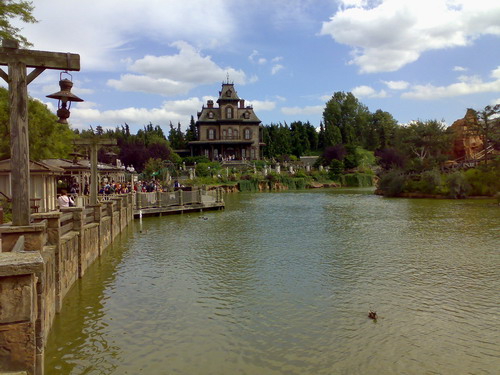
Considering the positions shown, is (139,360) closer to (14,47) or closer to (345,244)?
(14,47)

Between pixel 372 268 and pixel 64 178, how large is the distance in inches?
1190

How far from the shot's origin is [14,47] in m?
8.23

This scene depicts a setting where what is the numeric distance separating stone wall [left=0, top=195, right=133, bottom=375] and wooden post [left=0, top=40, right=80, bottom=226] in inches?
18.8

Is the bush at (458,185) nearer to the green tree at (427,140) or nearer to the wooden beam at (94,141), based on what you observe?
the green tree at (427,140)

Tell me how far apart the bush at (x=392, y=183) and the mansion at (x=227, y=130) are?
35.4 metres

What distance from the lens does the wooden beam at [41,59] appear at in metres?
8.14

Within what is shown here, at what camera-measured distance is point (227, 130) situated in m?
86.2

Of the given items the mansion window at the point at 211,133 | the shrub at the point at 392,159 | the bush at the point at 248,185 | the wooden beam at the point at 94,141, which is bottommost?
the bush at the point at 248,185

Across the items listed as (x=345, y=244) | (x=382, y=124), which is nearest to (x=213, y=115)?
(x=382, y=124)

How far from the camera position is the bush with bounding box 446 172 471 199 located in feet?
152

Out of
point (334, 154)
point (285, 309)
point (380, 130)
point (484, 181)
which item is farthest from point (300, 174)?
point (285, 309)

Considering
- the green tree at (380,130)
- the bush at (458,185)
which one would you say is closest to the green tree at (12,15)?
the bush at (458,185)

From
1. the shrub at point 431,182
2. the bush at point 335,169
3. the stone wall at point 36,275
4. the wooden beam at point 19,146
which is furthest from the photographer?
the bush at point 335,169

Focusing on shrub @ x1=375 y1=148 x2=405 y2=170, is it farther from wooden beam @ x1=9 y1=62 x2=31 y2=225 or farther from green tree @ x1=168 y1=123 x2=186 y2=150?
wooden beam @ x1=9 y1=62 x2=31 y2=225
